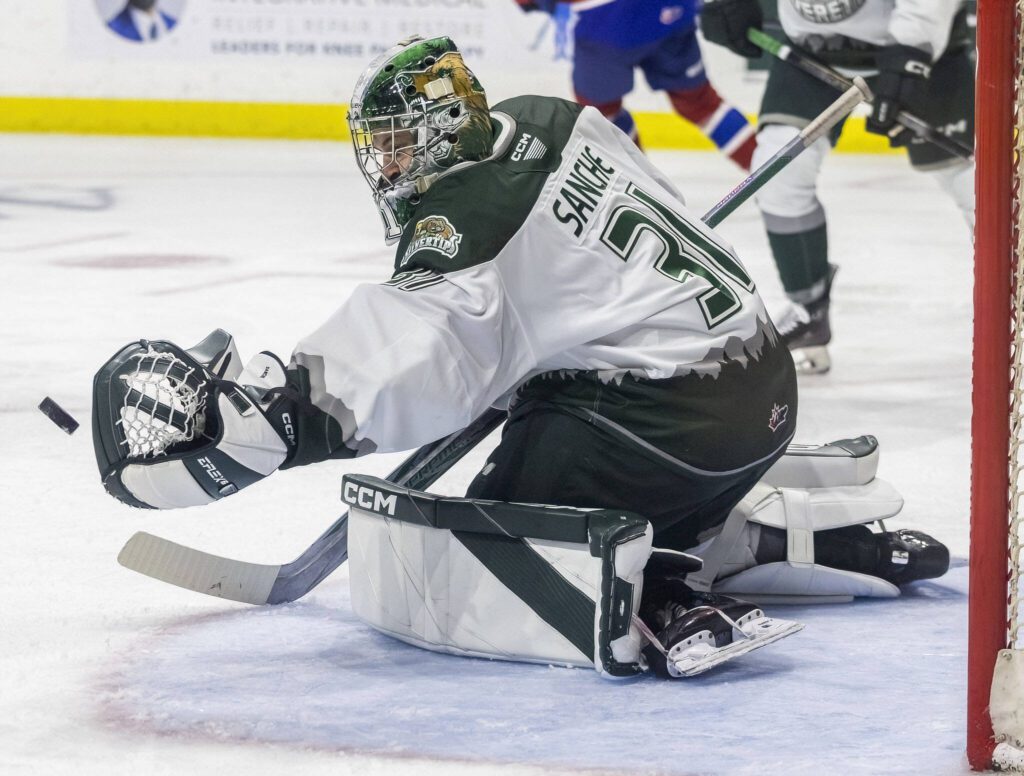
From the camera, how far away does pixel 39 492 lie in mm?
2531

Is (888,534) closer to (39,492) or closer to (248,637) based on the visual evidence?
(248,637)

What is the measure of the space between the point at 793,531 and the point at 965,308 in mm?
2699

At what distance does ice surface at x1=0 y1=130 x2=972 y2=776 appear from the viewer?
60.7 inches

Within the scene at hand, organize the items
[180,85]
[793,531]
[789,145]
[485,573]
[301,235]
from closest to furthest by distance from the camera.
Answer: [485,573]
[793,531]
[789,145]
[301,235]
[180,85]

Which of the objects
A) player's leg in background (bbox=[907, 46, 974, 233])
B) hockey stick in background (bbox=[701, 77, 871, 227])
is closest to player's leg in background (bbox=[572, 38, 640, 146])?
player's leg in background (bbox=[907, 46, 974, 233])

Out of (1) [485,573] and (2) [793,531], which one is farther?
(2) [793,531]

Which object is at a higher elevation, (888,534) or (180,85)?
(888,534)

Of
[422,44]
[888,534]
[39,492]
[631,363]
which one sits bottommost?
[39,492]

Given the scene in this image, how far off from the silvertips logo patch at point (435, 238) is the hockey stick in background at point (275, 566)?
1.07 ft

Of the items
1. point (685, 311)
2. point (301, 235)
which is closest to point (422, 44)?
point (685, 311)

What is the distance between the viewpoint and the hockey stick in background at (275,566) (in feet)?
6.44

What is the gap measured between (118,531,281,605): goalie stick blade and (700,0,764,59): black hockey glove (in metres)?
2.16

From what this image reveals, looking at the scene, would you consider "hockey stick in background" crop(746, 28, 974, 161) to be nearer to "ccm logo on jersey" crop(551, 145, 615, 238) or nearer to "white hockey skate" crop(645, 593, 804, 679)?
"ccm logo on jersey" crop(551, 145, 615, 238)

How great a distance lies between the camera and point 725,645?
1771 millimetres
